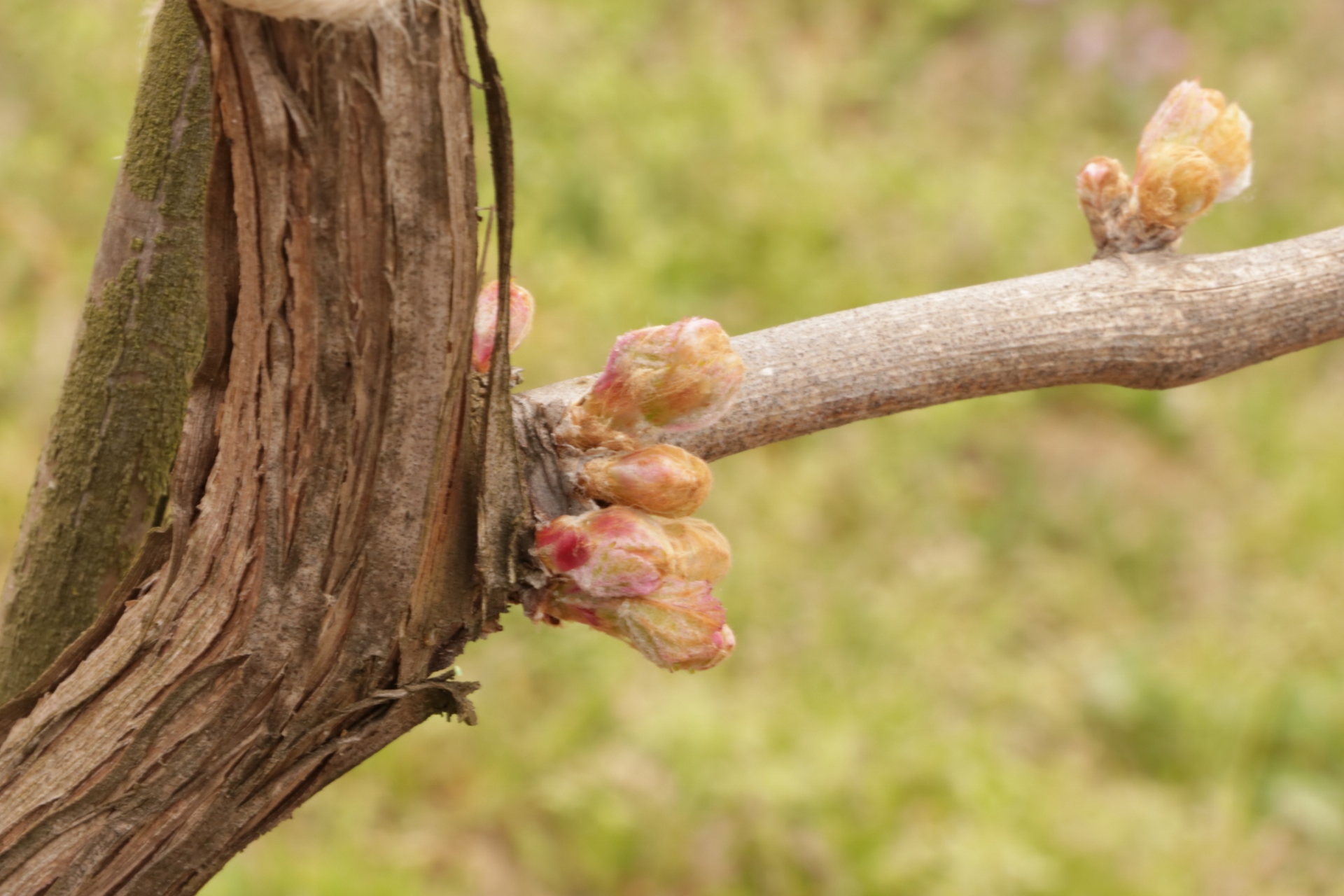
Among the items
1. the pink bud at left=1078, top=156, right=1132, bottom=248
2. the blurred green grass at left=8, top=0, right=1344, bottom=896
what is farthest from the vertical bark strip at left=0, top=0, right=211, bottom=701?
the blurred green grass at left=8, top=0, right=1344, bottom=896

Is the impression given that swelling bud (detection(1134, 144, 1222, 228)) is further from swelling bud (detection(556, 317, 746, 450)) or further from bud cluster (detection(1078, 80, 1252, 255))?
swelling bud (detection(556, 317, 746, 450))

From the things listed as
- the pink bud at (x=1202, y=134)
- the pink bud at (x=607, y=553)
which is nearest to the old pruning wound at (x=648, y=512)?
the pink bud at (x=607, y=553)

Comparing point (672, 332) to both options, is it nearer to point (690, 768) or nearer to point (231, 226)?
point (231, 226)

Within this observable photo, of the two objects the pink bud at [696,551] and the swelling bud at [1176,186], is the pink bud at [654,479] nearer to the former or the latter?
the pink bud at [696,551]

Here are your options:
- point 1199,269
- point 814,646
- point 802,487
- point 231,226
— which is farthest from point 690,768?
point 231,226

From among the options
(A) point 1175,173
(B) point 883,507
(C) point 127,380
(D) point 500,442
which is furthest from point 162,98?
(B) point 883,507

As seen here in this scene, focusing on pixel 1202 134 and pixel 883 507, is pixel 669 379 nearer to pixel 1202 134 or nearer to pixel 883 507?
pixel 1202 134
